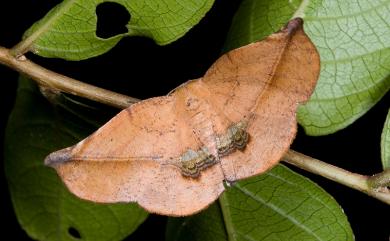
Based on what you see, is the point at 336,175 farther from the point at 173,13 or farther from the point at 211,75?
the point at 173,13

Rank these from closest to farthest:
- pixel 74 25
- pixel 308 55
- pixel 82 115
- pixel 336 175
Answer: pixel 308 55 < pixel 336 175 < pixel 74 25 < pixel 82 115

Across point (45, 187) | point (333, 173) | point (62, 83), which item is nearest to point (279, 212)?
point (333, 173)

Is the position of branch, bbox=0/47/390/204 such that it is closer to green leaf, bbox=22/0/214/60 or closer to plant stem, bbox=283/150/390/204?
plant stem, bbox=283/150/390/204

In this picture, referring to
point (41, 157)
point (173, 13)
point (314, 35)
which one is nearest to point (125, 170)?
point (173, 13)

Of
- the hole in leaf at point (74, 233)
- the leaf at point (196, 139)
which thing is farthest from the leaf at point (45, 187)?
the leaf at point (196, 139)

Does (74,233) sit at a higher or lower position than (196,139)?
lower

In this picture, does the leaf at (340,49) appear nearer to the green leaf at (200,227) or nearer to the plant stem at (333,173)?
the plant stem at (333,173)

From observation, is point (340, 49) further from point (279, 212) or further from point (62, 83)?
point (62, 83)

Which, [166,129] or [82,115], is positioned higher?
[166,129]
